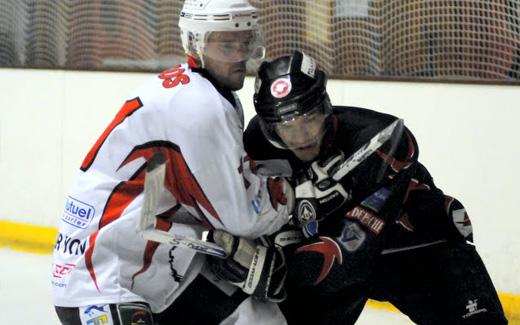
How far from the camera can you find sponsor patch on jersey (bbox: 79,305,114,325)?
2.17 m

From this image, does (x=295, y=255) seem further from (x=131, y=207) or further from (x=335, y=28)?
(x=335, y=28)

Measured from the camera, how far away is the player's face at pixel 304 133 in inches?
89.5

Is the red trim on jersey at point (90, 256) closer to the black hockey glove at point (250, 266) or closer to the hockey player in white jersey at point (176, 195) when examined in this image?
the hockey player in white jersey at point (176, 195)

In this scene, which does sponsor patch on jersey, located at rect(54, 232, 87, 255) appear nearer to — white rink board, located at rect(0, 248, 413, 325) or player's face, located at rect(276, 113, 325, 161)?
player's face, located at rect(276, 113, 325, 161)

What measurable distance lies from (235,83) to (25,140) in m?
2.87

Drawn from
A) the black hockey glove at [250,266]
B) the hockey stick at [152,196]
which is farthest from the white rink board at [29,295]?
the hockey stick at [152,196]

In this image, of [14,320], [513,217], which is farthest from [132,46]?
[513,217]

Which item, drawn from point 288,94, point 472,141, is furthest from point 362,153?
point 472,141

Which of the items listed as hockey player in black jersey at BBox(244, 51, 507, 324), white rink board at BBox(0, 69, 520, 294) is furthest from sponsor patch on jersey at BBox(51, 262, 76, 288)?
white rink board at BBox(0, 69, 520, 294)

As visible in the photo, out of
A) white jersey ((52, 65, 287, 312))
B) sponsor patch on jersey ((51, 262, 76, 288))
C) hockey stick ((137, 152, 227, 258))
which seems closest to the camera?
hockey stick ((137, 152, 227, 258))

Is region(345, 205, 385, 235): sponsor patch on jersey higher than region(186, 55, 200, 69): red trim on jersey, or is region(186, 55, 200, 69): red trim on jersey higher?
region(186, 55, 200, 69): red trim on jersey

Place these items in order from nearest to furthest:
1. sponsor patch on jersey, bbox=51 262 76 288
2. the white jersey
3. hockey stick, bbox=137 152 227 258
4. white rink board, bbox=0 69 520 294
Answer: hockey stick, bbox=137 152 227 258 → the white jersey → sponsor patch on jersey, bbox=51 262 76 288 → white rink board, bbox=0 69 520 294

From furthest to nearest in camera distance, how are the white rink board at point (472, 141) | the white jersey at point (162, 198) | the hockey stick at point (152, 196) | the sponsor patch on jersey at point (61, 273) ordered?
the white rink board at point (472, 141) → the sponsor patch on jersey at point (61, 273) → the white jersey at point (162, 198) → the hockey stick at point (152, 196)

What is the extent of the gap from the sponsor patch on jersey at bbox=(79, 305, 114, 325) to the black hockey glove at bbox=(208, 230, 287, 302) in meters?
Result: 0.27
